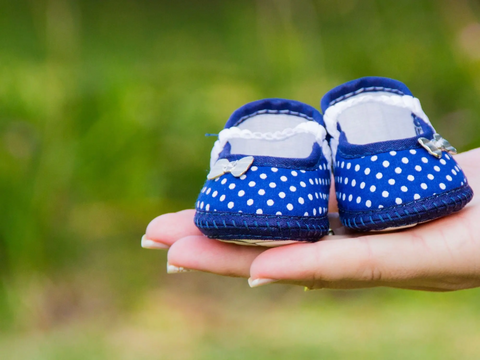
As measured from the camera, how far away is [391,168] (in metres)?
1.26

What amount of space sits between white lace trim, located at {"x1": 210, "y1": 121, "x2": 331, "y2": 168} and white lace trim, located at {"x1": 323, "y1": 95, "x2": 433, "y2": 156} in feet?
0.10

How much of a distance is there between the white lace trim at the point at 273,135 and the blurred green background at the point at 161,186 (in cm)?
121

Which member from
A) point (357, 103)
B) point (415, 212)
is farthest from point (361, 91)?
point (415, 212)

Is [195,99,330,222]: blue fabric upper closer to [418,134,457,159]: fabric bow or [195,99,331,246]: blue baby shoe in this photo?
[195,99,331,246]: blue baby shoe

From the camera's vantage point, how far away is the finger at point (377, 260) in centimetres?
111

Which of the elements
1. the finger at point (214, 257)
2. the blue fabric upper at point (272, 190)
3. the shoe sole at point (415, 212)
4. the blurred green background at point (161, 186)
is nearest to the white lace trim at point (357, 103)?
the blue fabric upper at point (272, 190)

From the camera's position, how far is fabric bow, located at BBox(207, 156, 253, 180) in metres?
1.28

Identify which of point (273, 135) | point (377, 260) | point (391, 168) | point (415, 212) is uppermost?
point (273, 135)

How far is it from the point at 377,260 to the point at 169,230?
2.01 feet

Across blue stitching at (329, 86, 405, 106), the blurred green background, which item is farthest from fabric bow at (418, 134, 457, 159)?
the blurred green background

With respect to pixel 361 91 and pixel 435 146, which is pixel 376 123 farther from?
pixel 435 146

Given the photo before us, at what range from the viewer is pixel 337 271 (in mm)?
1128

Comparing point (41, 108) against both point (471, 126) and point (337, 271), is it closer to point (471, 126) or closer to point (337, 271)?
point (337, 271)

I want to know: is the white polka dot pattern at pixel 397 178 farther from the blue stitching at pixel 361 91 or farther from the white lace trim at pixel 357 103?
the blue stitching at pixel 361 91
